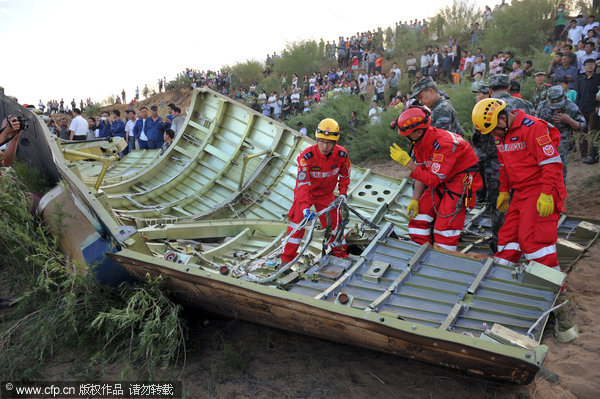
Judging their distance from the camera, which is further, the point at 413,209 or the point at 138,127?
the point at 138,127

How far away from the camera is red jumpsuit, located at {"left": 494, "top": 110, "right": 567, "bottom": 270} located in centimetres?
370

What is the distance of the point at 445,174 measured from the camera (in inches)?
163

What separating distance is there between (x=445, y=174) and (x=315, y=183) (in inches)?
57.0

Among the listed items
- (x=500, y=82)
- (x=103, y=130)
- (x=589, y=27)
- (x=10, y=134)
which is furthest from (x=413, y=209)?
(x=103, y=130)

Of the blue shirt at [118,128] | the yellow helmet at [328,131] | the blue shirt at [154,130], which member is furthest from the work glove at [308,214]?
the blue shirt at [118,128]

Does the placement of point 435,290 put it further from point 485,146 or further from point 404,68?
point 404,68

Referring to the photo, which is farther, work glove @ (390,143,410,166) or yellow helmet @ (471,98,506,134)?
work glove @ (390,143,410,166)

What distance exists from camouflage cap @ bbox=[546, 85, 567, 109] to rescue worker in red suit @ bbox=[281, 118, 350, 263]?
333cm

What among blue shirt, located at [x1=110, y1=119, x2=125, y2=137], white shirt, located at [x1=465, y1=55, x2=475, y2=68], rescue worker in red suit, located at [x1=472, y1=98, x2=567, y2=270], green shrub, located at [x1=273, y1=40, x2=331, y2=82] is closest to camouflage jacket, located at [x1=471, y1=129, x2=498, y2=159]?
rescue worker in red suit, located at [x1=472, y1=98, x2=567, y2=270]

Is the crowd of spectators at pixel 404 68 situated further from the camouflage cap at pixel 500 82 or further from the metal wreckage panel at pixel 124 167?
the metal wreckage panel at pixel 124 167

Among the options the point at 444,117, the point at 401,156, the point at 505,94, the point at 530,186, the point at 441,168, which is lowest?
the point at 530,186

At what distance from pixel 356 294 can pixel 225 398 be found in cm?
131

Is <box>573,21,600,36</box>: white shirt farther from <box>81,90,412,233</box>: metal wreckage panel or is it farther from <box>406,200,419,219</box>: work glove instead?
<box>406,200,419,219</box>: work glove

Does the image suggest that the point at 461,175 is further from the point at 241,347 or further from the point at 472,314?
the point at 241,347
